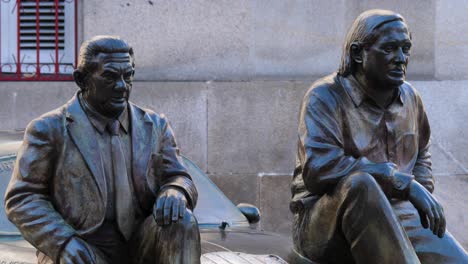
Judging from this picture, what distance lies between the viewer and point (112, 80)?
5230 millimetres

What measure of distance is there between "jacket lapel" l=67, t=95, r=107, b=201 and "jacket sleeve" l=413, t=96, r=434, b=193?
59.4 inches

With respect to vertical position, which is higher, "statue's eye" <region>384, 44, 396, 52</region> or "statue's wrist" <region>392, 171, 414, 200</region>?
"statue's eye" <region>384, 44, 396, 52</region>

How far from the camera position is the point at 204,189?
7.21m

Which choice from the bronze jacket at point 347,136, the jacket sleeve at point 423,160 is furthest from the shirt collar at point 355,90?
the jacket sleeve at point 423,160

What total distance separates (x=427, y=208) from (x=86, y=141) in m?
1.43

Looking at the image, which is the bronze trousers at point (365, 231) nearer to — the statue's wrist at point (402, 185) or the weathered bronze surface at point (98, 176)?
the statue's wrist at point (402, 185)

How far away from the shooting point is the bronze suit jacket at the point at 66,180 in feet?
17.2

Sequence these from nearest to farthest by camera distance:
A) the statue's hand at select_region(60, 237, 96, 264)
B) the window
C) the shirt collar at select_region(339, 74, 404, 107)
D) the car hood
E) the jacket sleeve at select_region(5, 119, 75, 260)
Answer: the statue's hand at select_region(60, 237, 96, 264), the jacket sleeve at select_region(5, 119, 75, 260), the shirt collar at select_region(339, 74, 404, 107), the car hood, the window

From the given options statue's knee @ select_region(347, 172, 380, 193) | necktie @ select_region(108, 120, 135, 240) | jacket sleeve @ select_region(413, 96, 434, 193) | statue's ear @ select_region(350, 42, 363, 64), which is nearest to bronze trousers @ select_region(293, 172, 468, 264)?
statue's knee @ select_region(347, 172, 380, 193)

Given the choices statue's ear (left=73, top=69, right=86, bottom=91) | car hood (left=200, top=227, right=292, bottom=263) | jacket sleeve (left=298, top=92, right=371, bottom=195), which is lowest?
car hood (left=200, top=227, right=292, bottom=263)

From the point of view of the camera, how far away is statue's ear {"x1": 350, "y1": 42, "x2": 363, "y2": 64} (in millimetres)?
5758

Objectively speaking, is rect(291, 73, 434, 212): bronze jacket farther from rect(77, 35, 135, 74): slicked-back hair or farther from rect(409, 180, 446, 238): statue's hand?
rect(77, 35, 135, 74): slicked-back hair

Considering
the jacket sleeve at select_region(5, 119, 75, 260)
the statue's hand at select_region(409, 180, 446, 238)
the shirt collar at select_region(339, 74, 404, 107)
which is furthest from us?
the shirt collar at select_region(339, 74, 404, 107)

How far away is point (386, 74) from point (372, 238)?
77cm
